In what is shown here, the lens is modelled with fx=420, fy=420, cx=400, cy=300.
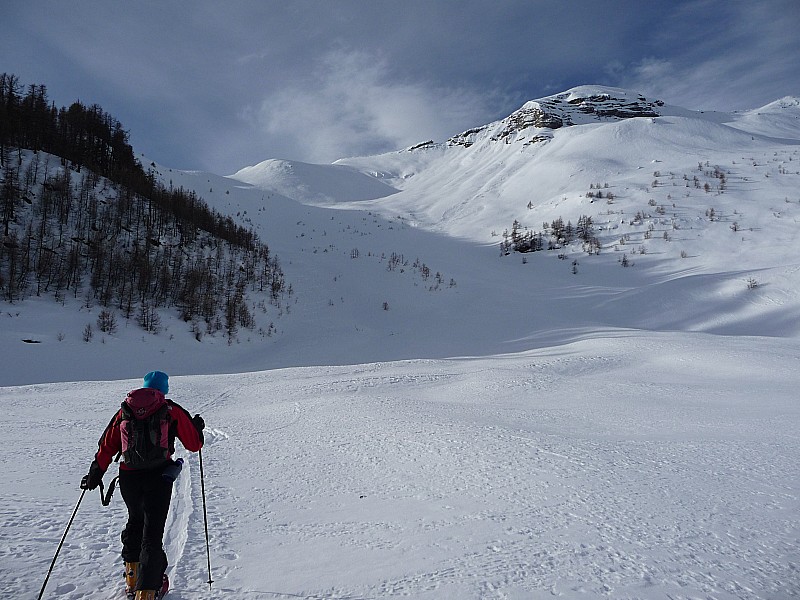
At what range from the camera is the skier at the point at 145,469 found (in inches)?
105

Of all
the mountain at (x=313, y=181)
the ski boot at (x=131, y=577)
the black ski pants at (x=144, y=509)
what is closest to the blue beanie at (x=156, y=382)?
the black ski pants at (x=144, y=509)

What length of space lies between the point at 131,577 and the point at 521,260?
24001 millimetres

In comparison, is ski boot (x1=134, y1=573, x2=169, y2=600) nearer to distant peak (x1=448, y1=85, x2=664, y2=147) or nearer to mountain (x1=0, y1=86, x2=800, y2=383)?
mountain (x1=0, y1=86, x2=800, y2=383)

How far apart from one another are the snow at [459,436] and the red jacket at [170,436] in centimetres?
83

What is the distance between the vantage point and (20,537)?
10.5 ft

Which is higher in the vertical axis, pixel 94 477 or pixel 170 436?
pixel 170 436

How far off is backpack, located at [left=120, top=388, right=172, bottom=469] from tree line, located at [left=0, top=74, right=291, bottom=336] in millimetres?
12812

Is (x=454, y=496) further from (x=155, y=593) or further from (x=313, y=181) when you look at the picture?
(x=313, y=181)

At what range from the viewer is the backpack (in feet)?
8.88

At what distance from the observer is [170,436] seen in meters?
2.83

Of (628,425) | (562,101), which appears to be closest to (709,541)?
(628,425)

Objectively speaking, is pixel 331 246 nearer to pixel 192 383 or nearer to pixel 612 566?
pixel 192 383

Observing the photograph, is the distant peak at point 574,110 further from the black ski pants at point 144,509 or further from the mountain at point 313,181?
the black ski pants at point 144,509

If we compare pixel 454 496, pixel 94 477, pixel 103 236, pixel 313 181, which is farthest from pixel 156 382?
pixel 313 181
